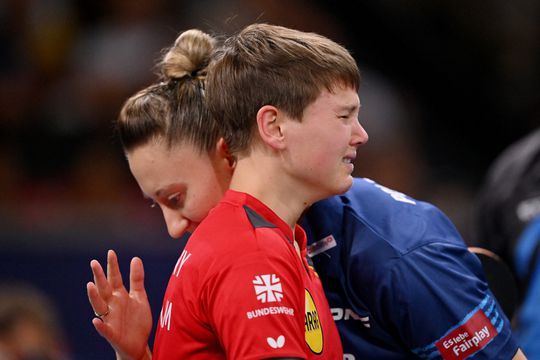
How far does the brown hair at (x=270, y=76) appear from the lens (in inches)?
73.0

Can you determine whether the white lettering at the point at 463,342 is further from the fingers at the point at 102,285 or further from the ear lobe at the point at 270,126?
the fingers at the point at 102,285

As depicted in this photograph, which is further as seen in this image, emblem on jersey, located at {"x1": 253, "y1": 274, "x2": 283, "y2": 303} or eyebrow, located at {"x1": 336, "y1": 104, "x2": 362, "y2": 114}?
eyebrow, located at {"x1": 336, "y1": 104, "x2": 362, "y2": 114}

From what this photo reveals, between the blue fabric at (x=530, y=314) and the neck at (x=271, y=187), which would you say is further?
the blue fabric at (x=530, y=314)

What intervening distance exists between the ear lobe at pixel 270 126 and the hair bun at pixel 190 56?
353 millimetres

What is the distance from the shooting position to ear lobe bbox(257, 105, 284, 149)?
1848 mm

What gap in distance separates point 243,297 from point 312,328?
0.18 m

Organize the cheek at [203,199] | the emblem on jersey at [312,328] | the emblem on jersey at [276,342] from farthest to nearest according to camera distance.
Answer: the cheek at [203,199]
the emblem on jersey at [312,328]
the emblem on jersey at [276,342]

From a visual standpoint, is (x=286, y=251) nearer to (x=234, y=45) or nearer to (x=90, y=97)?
(x=234, y=45)

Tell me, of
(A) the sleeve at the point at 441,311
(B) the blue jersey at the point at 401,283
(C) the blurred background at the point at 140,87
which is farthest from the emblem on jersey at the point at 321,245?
(C) the blurred background at the point at 140,87

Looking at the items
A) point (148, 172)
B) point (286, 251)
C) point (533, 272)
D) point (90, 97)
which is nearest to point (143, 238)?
point (90, 97)

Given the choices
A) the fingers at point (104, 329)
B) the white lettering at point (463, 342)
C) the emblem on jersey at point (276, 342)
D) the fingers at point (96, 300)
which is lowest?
the white lettering at point (463, 342)

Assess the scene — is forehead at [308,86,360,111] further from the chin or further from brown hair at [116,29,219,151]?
brown hair at [116,29,219,151]

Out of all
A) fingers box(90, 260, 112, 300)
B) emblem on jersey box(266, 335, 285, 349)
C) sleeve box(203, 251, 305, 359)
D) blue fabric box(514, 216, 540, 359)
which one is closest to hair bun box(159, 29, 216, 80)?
fingers box(90, 260, 112, 300)

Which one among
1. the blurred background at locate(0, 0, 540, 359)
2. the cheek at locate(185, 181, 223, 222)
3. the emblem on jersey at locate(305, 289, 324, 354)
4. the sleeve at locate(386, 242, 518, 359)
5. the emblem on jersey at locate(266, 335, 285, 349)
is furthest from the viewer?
the blurred background at locate(0, 0, 540, 359)
